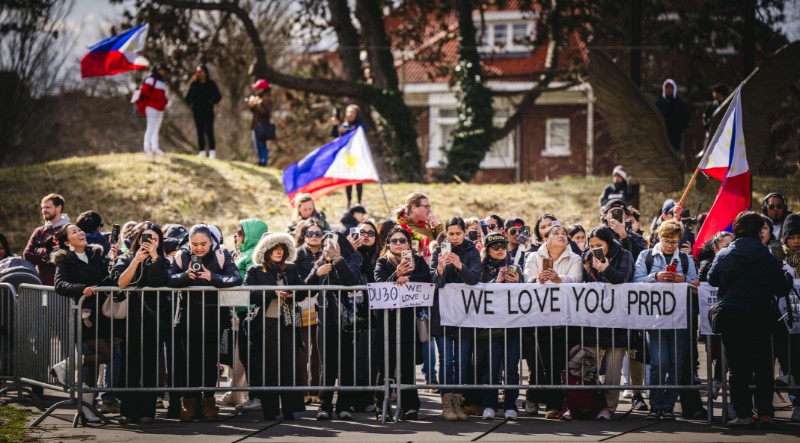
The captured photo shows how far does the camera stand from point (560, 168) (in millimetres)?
42188

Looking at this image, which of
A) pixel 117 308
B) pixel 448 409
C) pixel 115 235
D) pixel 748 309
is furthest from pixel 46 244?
pixel 748 309

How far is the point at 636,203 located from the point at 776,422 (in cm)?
1124

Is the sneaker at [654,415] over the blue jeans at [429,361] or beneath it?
beneath

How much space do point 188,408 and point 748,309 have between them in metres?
5.12

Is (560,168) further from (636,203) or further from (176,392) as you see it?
(176,392)

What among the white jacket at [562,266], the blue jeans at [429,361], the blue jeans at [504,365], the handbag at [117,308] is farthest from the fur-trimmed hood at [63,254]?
the white jacket at [562,266]

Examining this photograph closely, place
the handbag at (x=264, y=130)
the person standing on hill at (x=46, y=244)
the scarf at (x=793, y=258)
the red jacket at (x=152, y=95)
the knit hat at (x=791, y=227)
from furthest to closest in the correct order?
the handbag at (x=264, y=130)
the red jacket at (x=152, y=95)
the person standing on hill at (x=46, y=244)
the scarf at (x=793, y=258)
the knit hat at (x=791, y=227)

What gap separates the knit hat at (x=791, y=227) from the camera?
446 inches

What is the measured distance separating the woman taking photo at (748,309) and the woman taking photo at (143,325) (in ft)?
16.3

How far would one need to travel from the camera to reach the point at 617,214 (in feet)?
40.2

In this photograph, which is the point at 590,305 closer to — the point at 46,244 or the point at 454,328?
the point at 454,328

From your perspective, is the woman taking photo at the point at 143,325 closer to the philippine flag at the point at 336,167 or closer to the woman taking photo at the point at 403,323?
the woman taking photo at the point at 403,323

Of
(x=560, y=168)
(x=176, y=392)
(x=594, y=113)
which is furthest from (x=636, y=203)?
(x=560, y=168)

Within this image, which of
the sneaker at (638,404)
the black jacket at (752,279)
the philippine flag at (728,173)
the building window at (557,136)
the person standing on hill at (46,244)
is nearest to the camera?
the black jacket at (752,279)
